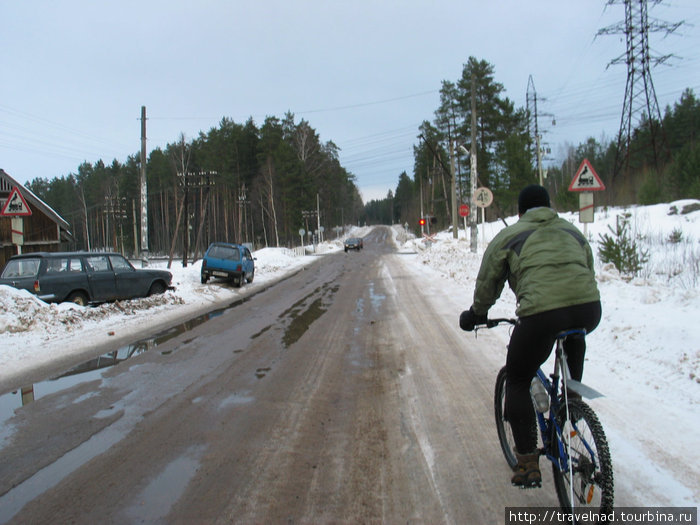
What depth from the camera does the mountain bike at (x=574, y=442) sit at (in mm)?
2408

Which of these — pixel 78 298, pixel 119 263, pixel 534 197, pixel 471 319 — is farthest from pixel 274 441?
pixel 119 263

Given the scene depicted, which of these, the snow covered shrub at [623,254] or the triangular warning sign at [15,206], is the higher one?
the triangular warning sign at [15,206]

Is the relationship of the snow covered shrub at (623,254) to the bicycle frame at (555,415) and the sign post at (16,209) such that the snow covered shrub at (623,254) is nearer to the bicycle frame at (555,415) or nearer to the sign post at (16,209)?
the bicycle frame at (555,415)

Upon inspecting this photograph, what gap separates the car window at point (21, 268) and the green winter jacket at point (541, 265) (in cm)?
1129

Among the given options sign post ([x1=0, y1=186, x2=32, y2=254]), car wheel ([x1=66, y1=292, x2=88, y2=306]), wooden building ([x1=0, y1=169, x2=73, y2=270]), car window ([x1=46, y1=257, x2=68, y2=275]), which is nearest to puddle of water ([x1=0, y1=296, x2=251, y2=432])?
car wheel ([x1=66, y1=292, x2=88, y2=306])

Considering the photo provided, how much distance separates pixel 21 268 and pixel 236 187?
55262 mm

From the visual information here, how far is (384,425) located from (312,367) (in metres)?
2.20

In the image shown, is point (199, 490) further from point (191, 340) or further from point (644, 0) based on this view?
point (644, 0)

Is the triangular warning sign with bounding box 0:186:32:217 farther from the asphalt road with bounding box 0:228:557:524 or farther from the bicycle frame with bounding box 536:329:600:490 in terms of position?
the bicycle frame with bounding box 536:329:600:490

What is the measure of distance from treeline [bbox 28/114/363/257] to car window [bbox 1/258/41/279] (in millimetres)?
35183

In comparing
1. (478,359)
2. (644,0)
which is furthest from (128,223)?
(478,359)

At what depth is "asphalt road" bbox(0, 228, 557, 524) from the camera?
9.72 feet

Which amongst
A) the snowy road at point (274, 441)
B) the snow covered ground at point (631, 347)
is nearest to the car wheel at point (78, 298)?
the snow covered ground at point (631, 347)

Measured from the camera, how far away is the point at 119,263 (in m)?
13.0
